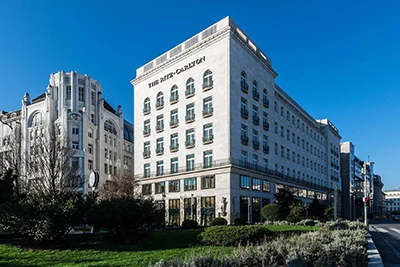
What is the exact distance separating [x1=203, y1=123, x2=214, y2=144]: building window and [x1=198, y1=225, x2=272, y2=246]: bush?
2801 cm

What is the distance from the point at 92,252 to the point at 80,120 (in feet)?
180

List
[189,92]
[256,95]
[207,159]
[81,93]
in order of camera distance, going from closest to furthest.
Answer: [207,159] < [189,92] < [256,95] < [81,93]

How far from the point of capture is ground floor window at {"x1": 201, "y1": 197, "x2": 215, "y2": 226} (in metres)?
42.0

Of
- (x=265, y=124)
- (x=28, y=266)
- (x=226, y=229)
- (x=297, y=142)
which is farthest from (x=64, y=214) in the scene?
(x=297, y=142)

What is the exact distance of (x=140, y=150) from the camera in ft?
183

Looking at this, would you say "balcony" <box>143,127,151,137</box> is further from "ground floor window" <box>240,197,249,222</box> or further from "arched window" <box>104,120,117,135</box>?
"ground floor window" <box>240,197,249,222</box>

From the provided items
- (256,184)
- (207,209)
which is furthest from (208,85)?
(207,209)

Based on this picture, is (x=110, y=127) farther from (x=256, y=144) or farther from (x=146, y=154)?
(x=256, y=144)

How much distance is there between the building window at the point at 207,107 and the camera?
44716mm

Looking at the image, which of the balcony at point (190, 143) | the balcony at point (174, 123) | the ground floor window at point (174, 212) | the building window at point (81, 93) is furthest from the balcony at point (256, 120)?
the building window at point (81, 93)

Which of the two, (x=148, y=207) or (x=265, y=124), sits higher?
(x=265, y=124)

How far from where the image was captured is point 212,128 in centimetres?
4419

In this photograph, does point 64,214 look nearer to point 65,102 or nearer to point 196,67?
point 196,67

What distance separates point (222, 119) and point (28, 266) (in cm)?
3341
